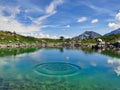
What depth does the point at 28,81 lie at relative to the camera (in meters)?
38.2

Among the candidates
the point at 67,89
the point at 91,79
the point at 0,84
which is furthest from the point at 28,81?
the point at 91,79

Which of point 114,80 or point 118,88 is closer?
point 118,88

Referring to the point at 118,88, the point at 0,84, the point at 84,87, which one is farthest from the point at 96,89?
the point at 0,84

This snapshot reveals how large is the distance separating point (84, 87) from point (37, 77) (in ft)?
40.2

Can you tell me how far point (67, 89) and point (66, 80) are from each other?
23.0 ft

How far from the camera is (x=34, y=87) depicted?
33781 millimetres

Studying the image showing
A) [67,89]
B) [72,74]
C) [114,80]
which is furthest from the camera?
[72,74]

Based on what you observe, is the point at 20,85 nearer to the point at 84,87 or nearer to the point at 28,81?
the point at 28,81

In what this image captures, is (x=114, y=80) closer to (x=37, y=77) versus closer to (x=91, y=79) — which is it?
(x=91, y=79)

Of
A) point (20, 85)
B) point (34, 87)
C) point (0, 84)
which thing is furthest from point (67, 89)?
point (0, 84)

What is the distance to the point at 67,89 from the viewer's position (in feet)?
109

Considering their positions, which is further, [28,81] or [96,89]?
[28,81]

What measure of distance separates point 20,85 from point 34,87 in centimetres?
285

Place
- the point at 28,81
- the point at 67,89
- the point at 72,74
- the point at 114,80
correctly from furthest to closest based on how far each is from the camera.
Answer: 1. the point at 72,74
2. the point at 114,80
3. the point at 28,81
4. the point at 67,89
